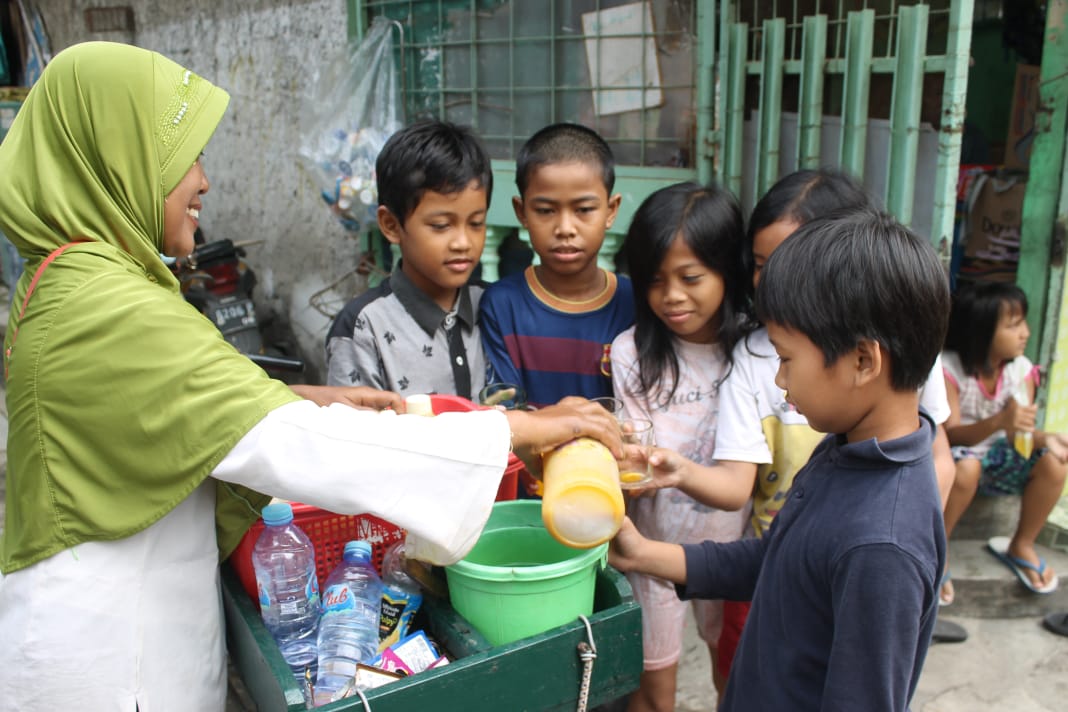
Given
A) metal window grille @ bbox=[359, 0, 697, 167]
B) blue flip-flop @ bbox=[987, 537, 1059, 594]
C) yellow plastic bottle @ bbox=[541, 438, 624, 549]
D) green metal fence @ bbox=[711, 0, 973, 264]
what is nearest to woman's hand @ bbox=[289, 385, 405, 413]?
yellow plastic bottle @ bbox=[541, 438, 624, 549]

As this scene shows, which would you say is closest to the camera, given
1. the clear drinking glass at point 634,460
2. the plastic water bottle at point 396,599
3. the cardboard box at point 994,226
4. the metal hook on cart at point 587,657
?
the metal hook on cart at point 587,657

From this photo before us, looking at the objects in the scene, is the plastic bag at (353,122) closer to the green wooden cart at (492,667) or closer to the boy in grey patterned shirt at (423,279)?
the boy in grey patterned shirt at (423,279)

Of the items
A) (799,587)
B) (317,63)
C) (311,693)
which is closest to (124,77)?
(311,693)

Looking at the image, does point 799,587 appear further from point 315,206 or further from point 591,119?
point 315,206

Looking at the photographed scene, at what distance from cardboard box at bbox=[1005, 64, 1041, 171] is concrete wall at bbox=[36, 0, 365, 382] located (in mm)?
3649

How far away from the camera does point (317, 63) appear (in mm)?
4867

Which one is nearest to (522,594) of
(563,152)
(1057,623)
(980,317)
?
(563,152)

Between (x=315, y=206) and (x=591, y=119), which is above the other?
(x=591, y=119)

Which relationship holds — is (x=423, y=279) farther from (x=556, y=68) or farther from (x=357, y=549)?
(x=556, y=68)

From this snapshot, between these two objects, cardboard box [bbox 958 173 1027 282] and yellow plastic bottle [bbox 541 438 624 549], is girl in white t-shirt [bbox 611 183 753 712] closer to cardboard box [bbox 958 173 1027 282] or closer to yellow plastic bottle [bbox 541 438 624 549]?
yellow plastic bottle [bbox 541 438 624 549]

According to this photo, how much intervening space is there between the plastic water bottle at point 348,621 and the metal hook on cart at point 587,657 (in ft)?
1.24

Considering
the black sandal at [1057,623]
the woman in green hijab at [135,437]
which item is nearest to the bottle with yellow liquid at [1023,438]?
the black sandal at [1057,623]

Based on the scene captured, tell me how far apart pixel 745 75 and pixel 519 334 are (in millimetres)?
1759

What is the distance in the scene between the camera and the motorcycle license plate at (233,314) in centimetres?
525
